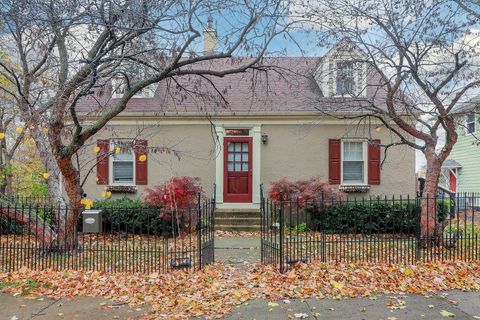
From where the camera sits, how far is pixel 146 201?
457 inches

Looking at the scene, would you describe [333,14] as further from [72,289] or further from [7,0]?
[72,289]

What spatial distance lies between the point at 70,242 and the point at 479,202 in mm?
17714

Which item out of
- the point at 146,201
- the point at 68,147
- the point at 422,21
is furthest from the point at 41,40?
the point at 422,21

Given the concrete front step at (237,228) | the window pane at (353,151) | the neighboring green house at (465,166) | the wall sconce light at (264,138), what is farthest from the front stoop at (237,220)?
the neighboring green house at (465,166)

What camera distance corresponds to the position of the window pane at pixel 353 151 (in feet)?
44.5

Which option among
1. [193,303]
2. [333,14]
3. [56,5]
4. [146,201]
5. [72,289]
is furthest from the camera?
[146,201]

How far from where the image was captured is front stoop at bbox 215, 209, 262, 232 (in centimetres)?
1205

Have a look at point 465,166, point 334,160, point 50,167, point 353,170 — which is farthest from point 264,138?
point 465,166

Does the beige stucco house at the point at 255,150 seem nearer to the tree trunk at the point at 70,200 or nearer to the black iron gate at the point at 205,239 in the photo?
the black iron gate at the point at 205,239

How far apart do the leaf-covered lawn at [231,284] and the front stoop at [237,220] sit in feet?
16.1

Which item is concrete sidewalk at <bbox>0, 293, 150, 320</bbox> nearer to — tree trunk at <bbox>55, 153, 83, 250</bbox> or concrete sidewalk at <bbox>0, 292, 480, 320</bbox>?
concrete sidewalk at <bbox>0, 292, 480, 320</bbox>

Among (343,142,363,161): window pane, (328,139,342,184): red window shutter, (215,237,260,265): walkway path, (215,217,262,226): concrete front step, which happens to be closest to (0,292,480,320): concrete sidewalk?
(215,237,260,265): walkway path

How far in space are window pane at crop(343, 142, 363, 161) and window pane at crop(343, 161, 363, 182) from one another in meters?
0.14

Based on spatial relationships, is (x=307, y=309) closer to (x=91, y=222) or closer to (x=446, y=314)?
(x=446, y=314)
